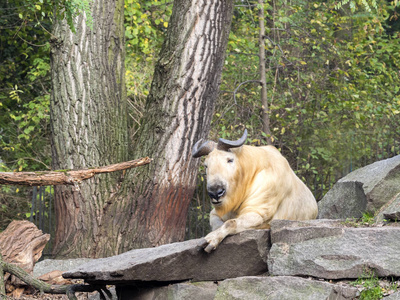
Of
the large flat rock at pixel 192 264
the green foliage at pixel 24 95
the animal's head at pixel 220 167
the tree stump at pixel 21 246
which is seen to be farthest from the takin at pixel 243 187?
the green foliage at pixel 24 95

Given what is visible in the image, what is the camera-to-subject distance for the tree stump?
21.4 ft

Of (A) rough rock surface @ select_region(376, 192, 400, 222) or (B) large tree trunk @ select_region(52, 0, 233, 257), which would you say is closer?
(A) rough rock surface @ select_region(376, 192, 400, 222)

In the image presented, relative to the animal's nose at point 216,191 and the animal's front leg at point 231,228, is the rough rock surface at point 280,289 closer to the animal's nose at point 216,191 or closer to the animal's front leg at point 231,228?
the animal's front leg at point 231,228

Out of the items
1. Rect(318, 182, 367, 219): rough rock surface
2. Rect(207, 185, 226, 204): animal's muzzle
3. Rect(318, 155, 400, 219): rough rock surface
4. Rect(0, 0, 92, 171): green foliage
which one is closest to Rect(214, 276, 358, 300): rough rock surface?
Rect(207, 185, 226, 204): animal's muzzle

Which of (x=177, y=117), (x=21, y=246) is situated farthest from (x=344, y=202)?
(x=21, y=246)

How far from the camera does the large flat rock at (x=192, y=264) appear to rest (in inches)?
200

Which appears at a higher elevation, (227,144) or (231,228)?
(227,144)

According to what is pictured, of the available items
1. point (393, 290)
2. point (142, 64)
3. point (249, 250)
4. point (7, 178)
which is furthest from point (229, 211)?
point (142, 64)

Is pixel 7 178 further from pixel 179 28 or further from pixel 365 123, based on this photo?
pixel 365 123

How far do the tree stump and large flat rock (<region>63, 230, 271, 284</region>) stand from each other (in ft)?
4.83

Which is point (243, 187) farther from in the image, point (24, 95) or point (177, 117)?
point (24, 95)

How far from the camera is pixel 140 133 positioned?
303 inches

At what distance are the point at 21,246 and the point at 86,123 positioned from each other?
187cm

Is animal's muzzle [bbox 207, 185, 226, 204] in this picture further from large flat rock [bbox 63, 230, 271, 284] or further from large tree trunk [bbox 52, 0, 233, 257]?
large tree trunk [bbox 52, 0, 233, 257]
